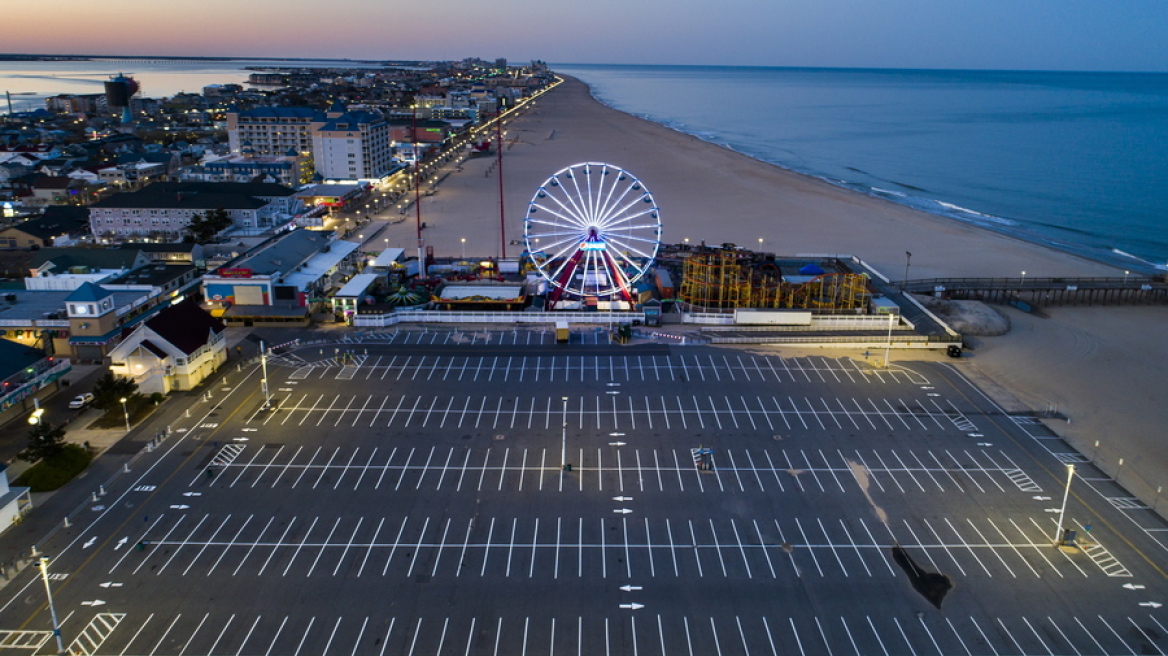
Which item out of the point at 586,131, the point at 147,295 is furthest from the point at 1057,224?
the point at 586,131

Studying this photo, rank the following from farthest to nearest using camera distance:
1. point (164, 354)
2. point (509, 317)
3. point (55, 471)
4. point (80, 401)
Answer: point (509, 317), point (164, 354), point (80, 401), point (55, 471)

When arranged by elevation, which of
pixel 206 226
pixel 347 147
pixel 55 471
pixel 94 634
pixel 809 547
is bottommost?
pixel 94 634

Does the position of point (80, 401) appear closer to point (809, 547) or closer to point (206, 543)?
point (206, 543)

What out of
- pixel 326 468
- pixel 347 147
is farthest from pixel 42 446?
pixel 347 147

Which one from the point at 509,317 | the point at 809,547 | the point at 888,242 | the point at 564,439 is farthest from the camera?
the point at 888,242

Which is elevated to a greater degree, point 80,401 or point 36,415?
point 36,415

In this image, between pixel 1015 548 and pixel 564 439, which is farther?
pixel 564 439
